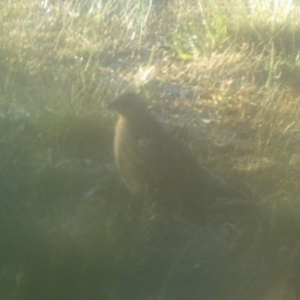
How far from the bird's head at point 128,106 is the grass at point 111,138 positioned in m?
0.48

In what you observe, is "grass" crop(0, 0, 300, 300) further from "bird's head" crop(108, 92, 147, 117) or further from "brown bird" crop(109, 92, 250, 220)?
"bird's head" crop(108, 92, 147, 117)

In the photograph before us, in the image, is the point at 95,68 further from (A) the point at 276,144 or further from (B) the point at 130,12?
(A) the point at 276,144

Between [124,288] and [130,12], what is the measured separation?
11.7 ft

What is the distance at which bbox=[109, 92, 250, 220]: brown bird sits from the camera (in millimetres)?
4562

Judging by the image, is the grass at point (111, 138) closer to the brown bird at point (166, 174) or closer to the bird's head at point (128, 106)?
the brown bird at point (166, 174)

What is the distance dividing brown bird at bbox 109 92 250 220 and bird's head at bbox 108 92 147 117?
0.09m

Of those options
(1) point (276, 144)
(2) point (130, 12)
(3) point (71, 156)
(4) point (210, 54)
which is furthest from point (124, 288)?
(2) point (130, 12)

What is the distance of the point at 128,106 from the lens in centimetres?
485

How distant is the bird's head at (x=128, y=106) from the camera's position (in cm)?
484

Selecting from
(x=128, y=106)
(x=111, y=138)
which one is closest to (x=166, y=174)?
→ (x=128, y=106)

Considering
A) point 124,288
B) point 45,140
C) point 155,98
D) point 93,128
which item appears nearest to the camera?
point 124,288

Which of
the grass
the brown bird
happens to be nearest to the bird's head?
the brown bird

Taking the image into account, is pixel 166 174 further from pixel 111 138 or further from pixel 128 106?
pixel 111 138

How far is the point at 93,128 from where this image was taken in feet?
17.8
